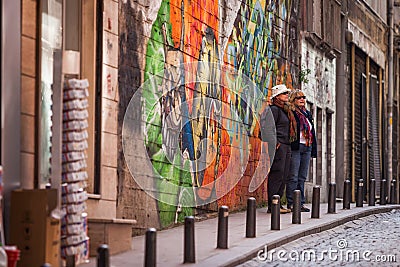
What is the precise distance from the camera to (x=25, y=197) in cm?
1056

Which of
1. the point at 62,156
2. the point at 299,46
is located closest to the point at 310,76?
the point at 299,46

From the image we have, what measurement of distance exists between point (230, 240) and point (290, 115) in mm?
4774

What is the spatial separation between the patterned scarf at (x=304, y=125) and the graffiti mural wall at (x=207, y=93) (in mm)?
1311

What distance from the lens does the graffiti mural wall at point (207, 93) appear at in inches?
621

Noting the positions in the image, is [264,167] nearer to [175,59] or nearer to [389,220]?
[389,220]

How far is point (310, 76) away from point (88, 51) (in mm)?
13386

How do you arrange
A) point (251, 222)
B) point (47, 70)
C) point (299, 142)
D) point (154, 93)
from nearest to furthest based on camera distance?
point (47, 70)
point (251, 222)
point (154, 93)
point (299, 142)

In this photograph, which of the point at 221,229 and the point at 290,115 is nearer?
the point at 221,229

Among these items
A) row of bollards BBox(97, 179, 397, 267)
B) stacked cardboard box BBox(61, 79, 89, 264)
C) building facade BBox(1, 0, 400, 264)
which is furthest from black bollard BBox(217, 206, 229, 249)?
stacked cardboard box BBox(61, 79, 89, 264)

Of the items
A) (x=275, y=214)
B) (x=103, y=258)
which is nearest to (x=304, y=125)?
(x=275, y=214)

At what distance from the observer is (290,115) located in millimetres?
18438

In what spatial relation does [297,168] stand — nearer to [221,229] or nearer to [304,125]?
[304,125]

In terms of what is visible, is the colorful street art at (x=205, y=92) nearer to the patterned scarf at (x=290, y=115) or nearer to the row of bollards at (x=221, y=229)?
the patterned scarf at (x=290, y=115)

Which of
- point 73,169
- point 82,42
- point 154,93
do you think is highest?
point 82,42
